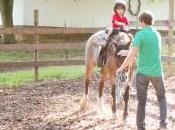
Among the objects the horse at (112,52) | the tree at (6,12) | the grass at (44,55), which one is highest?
the tree at (6,12)

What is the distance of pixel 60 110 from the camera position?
9.35 m

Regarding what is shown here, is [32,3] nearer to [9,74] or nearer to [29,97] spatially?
[9,74]

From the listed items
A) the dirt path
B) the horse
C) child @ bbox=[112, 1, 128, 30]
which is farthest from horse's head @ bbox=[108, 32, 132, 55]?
the dirt path

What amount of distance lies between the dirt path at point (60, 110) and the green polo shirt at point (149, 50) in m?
1.02

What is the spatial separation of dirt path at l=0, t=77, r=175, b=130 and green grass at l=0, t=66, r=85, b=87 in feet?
3.68

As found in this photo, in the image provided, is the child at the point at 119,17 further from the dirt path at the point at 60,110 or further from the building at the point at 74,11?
the building at the point at 74,11

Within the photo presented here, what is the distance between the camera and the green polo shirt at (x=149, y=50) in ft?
23.0

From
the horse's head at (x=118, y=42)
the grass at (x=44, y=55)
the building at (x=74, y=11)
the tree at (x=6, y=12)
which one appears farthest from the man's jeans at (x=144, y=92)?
the building at (x=74, y=11)

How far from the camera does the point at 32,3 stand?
100 ft

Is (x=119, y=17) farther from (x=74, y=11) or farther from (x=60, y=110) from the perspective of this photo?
(x=74, y=11)

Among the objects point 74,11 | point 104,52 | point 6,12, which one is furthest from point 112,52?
point 74,11

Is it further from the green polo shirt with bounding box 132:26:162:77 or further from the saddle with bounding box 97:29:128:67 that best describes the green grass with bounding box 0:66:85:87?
the green polo shirt with bounding box 132:26:162:77

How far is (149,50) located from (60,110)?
284cm

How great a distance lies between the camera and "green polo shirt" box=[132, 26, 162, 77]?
7.00 metres
